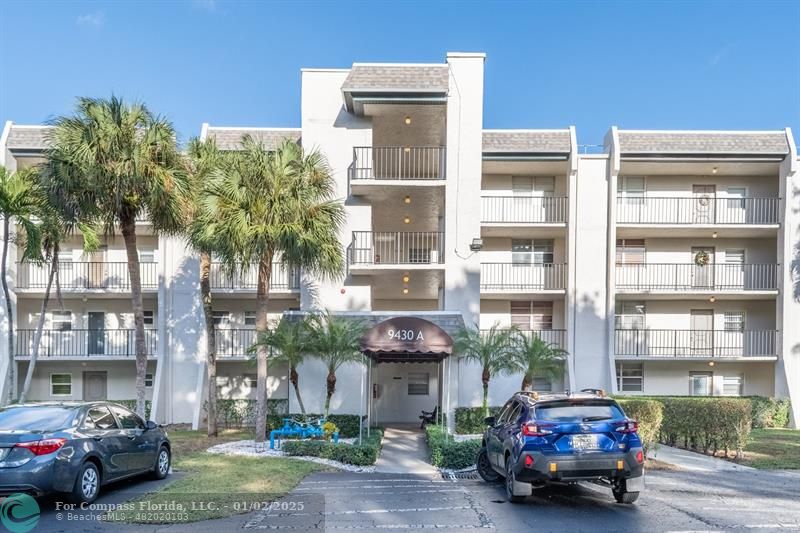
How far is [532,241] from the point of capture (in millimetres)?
24016

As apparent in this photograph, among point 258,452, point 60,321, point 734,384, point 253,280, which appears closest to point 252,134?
point 253,280

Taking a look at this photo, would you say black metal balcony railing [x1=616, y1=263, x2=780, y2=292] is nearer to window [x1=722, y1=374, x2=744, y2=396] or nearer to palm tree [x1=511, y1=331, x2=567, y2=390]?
window [x1=722, y1=374, x2=744, y2=396]

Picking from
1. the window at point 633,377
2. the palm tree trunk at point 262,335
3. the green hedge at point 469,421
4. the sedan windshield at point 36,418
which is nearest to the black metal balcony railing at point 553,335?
the window at point 633,377

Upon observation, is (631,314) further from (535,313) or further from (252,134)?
(252,134)

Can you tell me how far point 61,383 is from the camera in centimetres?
2395

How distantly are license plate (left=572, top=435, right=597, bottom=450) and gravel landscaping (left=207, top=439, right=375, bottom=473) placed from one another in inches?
228

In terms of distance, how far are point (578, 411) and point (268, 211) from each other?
31.4 ft

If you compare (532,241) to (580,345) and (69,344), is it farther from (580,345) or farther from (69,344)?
(69,344)

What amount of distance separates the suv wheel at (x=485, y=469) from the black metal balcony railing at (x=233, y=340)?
13.5 metres

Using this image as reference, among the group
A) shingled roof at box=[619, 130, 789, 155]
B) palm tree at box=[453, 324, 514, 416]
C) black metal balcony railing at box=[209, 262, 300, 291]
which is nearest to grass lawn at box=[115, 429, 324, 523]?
palm tree at box=[453, 324, 514, 416]

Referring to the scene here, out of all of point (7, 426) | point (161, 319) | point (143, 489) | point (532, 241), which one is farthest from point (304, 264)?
point (532, 241)

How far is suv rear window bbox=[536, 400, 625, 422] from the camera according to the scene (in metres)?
8.62

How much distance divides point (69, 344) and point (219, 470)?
1511cm

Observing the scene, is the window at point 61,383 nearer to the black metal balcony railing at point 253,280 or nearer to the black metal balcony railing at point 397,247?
the black metal balcony railing at point 253,280
